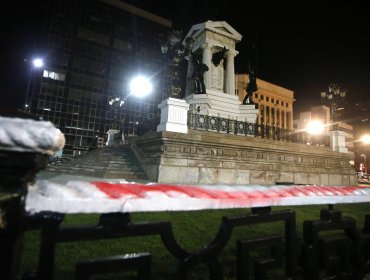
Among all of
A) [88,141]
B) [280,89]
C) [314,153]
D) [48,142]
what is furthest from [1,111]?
[280,89]

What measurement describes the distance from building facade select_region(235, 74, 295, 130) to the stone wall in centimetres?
6647

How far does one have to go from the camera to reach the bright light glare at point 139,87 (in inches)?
1847

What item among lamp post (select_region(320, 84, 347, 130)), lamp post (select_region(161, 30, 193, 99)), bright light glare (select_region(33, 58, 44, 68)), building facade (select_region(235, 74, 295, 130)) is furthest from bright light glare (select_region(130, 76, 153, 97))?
building facade (select_region(235, 74, 295, 130))

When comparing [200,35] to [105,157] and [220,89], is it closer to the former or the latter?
[220,89]

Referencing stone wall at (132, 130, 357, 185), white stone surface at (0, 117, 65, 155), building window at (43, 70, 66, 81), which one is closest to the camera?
white stone surface at (0, 117, 65, 155)

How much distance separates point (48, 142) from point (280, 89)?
88898mm

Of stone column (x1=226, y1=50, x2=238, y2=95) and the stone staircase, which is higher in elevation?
stone column (x1=226, y1=50, x2=238, y2=95)

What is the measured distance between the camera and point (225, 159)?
448 inches

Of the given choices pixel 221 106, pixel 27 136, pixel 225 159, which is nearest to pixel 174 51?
pixel 221 106

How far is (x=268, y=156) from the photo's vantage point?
12.8 m

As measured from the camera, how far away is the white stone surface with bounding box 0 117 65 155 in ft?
2.85

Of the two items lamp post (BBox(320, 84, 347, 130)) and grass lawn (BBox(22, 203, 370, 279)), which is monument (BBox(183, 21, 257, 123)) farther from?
grass lawn (BBox(22, 203, 370, 279))

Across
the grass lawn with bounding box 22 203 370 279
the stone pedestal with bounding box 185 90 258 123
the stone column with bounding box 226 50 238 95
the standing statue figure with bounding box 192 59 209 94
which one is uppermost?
the stone column with bounding box 226 50 238 95

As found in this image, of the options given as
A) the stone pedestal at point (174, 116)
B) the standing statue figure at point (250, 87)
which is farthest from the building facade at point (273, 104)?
the stone pedestal at point (174, 116)
